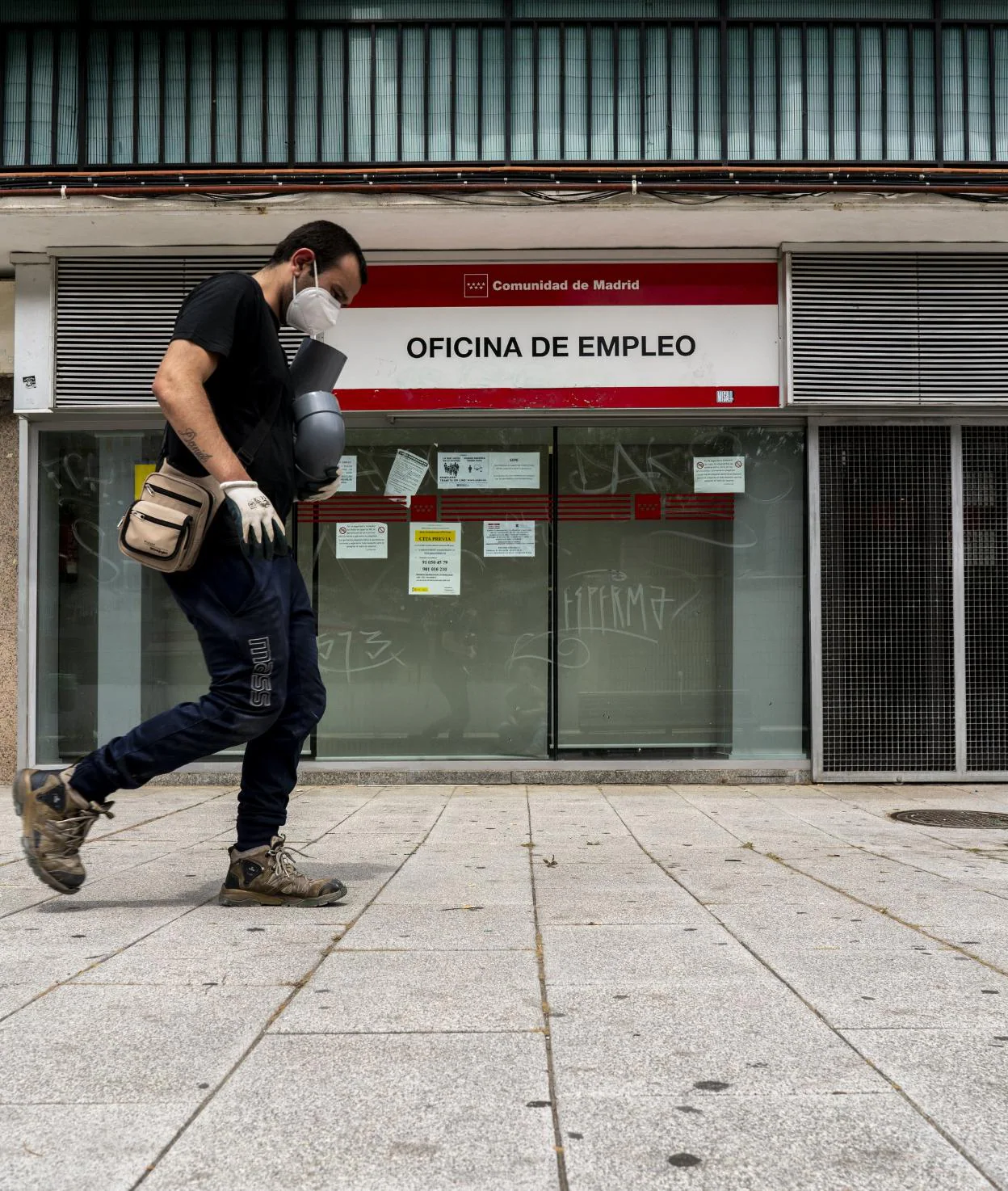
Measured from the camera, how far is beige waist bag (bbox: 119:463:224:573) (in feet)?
11.7

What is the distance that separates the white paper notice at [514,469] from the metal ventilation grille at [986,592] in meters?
3.08

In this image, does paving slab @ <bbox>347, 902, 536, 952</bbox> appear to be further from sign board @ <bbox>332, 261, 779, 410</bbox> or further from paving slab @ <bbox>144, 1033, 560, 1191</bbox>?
sign board @ <bbox>332, 261, 779, 410</bbox>

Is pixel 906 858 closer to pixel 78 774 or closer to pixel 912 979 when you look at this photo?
pixel 912 979

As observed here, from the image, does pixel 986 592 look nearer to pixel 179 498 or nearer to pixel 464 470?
pixel 464 470

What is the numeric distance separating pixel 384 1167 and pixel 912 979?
170cm

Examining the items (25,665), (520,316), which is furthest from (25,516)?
(520,316)

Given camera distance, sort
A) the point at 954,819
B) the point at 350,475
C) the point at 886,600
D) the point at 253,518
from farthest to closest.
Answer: the point at 350,475 < the point at 886,600 < the point at 954,819 < the point at 253,518

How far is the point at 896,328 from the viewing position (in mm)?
8273

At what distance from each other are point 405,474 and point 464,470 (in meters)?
0.43

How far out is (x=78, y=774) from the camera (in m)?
3.66

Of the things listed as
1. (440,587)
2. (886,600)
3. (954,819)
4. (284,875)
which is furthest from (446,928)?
(886,600)

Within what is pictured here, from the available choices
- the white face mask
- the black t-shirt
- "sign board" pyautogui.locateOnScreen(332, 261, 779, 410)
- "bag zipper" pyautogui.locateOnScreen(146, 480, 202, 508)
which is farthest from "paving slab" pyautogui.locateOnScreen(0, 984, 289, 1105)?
"sign board" pyautogui.locateOnScreen(332, 261, 779, 410)

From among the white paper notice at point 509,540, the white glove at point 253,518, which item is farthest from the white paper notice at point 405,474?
the white glove at point 253,518

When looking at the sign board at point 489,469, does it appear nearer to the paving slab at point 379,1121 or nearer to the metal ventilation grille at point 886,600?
the metal ventilation grille at point 886,600
